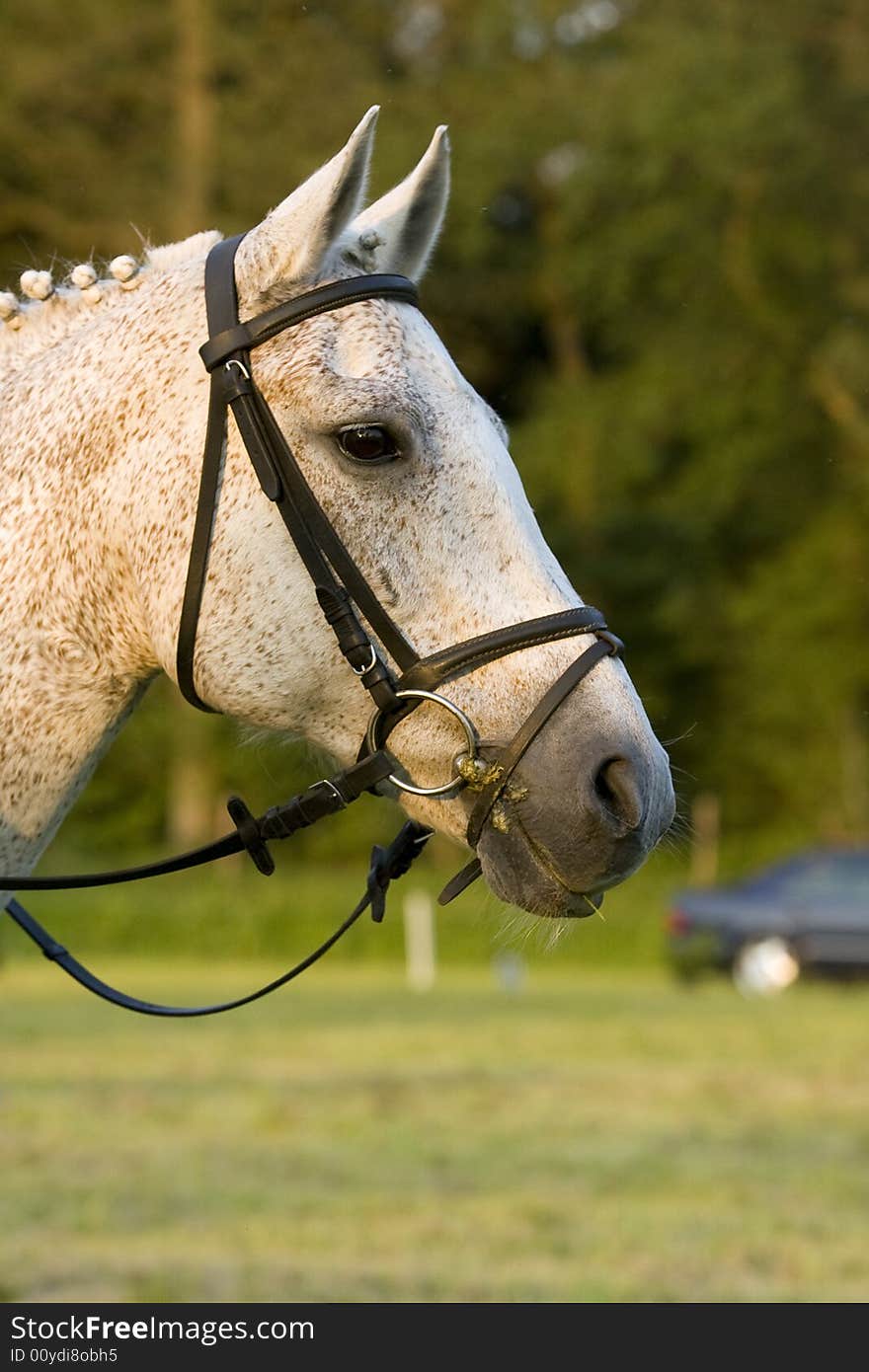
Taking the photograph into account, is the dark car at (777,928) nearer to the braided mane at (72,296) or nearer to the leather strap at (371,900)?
the leather strap at (371,900)

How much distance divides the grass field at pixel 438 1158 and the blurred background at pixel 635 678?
0.13 feet

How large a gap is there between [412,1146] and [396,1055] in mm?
4236

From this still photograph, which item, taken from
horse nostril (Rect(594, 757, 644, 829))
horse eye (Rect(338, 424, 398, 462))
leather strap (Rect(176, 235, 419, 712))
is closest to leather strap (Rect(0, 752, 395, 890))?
leather strap (Rect(176, 235, 419, 712))

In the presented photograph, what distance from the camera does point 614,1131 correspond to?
10781 mm

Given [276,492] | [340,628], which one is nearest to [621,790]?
[340,628]

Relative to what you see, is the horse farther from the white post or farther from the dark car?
the dark car

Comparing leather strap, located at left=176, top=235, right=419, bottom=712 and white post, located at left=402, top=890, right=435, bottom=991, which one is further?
white post, located at left=402, top=890, right=435, bottom=991

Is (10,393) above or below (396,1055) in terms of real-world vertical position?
above

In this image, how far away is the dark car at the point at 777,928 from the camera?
75.0 ft

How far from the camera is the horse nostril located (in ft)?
9.48

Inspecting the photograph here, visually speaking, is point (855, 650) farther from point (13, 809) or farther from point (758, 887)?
point (13, 809)

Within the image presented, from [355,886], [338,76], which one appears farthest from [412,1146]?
[338,76]

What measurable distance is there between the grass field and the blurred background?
0.13 feet

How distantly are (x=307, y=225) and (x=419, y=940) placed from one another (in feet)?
78.2
